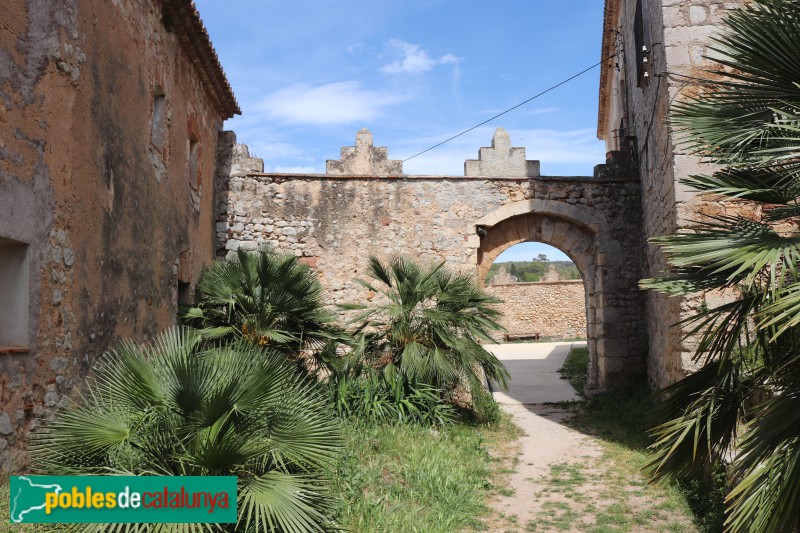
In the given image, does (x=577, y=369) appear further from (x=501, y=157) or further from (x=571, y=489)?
(x=571, y=489)

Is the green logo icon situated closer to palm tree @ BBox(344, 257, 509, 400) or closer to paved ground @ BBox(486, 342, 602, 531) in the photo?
paved ground @ BBox(486, 342, 602, 531)

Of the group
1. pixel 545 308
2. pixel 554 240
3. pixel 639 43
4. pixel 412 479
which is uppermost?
pixel 639 43

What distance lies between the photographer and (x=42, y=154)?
4363mm

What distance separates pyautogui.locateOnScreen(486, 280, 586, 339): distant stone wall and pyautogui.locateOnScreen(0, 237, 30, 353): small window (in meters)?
21.2

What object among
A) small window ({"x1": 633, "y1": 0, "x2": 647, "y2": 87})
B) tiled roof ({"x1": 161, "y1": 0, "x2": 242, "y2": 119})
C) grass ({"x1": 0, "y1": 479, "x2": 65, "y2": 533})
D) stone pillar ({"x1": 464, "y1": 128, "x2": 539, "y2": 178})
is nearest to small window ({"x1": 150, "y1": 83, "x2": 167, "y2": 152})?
tiled roof ({"x1": 161, "y1": 0, "x2": 242, "y2": 119})

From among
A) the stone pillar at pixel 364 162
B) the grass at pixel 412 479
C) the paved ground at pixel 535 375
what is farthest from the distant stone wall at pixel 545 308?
the grass at pixel 412 479

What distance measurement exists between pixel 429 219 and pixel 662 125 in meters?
4.25

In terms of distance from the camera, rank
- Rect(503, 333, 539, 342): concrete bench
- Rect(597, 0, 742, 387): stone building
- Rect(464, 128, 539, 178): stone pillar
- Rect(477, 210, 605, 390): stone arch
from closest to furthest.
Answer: Rect(597, 0, 742, 387): stone building, Rect(477, 210, 605, 390): stone arch, Rect(464, 128, 539, 178): stone pillar, Rect(503, 333, 539, 342): concrete bench

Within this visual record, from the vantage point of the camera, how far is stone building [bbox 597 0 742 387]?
21.8 feet

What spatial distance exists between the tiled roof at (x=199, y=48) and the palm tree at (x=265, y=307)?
286 cm

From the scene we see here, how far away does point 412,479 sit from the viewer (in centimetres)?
571

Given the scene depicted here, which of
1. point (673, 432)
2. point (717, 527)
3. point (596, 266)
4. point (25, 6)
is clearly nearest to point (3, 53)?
point (25, 6)

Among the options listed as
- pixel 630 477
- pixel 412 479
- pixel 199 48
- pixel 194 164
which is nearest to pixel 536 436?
pixel 630 477

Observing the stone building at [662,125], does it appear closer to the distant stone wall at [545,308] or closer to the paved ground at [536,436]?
the paved ground at [536,436]
